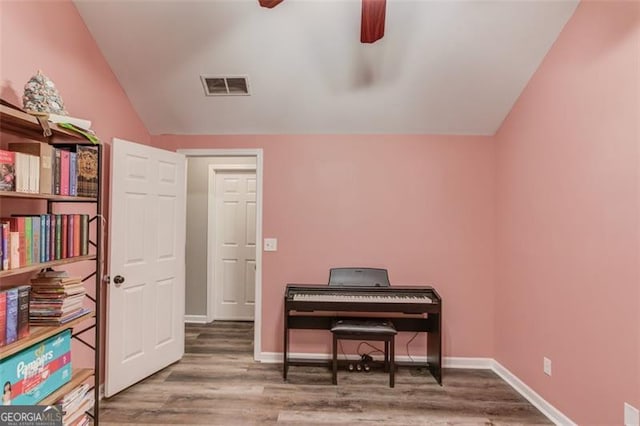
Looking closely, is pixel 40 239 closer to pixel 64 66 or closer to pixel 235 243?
pixel 64 66

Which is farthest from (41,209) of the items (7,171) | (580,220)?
(580,220)

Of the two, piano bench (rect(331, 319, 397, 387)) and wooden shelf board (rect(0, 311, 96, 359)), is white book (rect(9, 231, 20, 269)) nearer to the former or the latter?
wooden shelf board (rect(0, 311, 96, 359))

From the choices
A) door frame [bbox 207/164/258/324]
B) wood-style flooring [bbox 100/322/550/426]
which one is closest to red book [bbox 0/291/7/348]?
wood-style flooring [bbox 100/322/550/426]

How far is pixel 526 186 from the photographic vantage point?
8.51 ft

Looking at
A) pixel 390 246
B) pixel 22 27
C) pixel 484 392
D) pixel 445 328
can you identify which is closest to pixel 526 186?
pixel 390 246

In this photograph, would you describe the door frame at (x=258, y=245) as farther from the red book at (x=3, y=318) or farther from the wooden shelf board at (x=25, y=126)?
the red book at (x=3, y=318)

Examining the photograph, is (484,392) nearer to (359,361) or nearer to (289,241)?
(359,361)

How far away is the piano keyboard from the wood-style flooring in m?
0.70

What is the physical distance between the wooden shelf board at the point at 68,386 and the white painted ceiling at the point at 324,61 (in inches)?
85.3

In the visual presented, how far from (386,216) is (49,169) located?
2.53 meters

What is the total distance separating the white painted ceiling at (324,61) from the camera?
223 centimetres

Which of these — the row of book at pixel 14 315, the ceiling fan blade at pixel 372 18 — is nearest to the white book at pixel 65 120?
the row of book at pixel 14 315

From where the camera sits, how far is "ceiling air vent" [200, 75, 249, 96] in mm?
2686

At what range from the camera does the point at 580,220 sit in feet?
6.68
